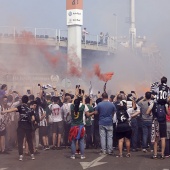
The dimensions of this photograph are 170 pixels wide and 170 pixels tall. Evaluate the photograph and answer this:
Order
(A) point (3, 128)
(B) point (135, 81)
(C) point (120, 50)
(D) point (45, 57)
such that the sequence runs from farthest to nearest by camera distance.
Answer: (C) point (120, 50)
(B) point (135, 81)
(D) point (45, 57)
(A) point (3, 128)

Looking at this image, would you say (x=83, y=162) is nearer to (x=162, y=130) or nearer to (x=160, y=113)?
(x=162, y=130)

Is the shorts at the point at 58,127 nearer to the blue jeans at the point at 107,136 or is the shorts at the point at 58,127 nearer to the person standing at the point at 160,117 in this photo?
the blue jeans at the point at 107,136

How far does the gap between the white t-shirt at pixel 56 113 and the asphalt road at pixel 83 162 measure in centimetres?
188

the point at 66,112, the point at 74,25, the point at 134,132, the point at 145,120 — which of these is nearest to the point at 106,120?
the point at 145,120

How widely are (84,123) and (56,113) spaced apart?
90.0 inches

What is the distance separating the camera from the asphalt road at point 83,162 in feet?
43.6

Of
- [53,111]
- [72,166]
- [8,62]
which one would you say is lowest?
[72,166]

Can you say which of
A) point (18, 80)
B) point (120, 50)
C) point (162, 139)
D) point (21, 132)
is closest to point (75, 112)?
point (21, 132)

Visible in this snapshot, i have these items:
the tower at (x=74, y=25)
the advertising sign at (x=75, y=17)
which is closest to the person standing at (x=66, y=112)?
the tower at (x=74, y=25)

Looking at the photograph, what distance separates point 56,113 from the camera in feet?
57.4

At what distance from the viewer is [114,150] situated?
17109 mm

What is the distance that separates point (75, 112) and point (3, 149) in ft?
9.49

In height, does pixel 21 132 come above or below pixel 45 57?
below

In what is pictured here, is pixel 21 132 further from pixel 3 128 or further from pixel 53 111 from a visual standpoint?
pixel 53 111
